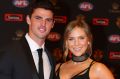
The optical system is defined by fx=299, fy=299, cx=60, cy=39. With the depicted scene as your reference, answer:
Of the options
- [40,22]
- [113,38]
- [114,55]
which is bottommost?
[114,55]

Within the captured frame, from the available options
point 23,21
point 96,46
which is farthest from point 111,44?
point 23,21

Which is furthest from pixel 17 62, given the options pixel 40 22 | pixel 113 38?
pixel 113 38

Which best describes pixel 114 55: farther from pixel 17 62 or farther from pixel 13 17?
pixel 17 62

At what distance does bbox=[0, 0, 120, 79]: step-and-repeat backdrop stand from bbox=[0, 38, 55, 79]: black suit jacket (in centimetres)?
148

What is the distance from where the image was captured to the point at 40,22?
2018 millimetres

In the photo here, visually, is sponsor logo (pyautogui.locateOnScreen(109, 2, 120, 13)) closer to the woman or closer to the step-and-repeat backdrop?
the step-and-repeat backdrop

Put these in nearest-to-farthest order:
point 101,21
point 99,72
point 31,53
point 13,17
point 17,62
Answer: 1. point 17,62
2. point 31,53
3. point 99,72
4. point 13,17
5. point 101,21

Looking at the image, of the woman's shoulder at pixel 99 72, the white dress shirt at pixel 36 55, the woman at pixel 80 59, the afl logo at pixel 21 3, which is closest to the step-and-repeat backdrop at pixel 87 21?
the afl logo at pixel 21 3

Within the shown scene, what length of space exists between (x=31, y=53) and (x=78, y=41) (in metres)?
0.40

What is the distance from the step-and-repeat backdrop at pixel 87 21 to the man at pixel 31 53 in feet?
4.34

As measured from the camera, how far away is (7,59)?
1.77 m

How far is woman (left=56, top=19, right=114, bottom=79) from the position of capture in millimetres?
2113

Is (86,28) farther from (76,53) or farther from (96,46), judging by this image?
(96,46)

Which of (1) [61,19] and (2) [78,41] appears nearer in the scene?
(2) [78,41]
